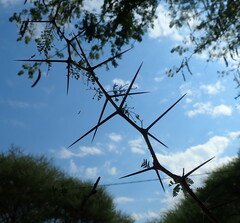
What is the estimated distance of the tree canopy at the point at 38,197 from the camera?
60.7ft

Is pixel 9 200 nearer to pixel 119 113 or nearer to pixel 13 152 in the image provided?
pixel 13 152

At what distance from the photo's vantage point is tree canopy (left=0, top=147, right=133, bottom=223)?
60.7ft

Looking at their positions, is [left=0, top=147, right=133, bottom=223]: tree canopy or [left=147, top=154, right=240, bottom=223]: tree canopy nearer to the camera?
[left=147, top=154, right=240, bottom=223]: tree canopy

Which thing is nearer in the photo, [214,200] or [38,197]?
[214,200]

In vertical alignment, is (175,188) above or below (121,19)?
below

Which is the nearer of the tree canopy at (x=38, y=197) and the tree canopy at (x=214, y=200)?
the tree canopy at (x=214, y=200)

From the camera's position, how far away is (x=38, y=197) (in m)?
19.0

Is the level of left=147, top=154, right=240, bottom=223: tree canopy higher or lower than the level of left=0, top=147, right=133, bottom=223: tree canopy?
lower

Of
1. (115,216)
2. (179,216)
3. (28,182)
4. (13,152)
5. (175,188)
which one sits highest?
(13,152)

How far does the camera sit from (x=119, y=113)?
43 cm

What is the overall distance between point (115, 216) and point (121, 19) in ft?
56.7

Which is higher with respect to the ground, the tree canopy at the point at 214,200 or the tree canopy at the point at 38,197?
the tree canopy at the point at 38,197

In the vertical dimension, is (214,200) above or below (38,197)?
below

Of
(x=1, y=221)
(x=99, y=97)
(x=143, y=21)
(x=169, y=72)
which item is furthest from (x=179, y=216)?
(x=99, y=97)
